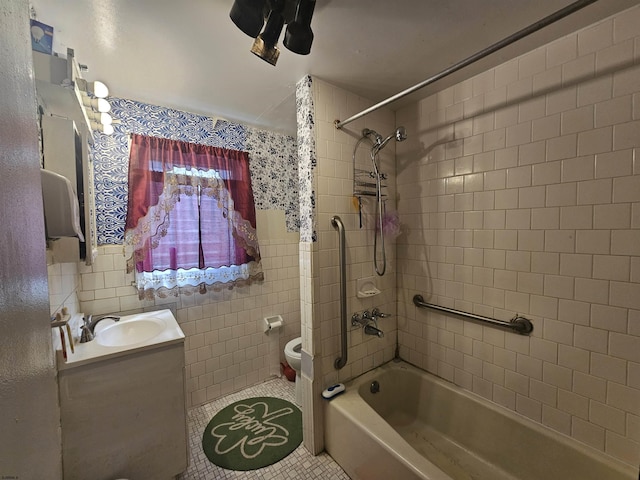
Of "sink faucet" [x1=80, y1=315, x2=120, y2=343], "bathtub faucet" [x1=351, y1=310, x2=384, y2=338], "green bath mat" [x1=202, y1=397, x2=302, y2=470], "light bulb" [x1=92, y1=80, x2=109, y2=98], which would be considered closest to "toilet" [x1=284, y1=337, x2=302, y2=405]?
"green bath mat" [x1=202, y1=397, x2=302, y2=470]

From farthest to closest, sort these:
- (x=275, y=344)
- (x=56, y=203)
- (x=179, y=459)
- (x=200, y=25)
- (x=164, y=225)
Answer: (x=275, y=344)
(x=164, y=225)
(x=179, y=459)
(x=200, y=25)
(x=56, y=203)

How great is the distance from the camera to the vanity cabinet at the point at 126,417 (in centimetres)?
118

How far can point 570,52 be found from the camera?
1243 millimetres

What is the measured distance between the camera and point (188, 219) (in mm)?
2018

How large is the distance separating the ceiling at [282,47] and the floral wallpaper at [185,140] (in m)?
0.18

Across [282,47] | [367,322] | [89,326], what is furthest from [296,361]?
[282,47]

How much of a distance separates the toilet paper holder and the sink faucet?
1148mm

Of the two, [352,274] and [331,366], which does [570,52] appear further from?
[331,366]

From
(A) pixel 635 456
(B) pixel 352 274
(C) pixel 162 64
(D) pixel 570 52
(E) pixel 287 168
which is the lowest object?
(A) pixel 635 456

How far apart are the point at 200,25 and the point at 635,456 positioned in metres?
2.79

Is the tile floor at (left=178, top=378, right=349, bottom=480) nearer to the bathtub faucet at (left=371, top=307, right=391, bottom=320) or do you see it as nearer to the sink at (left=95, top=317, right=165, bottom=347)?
the sink at (left=95, top=317, right=165, bottom=347)

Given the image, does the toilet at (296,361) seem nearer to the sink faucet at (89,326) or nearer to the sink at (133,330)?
the sink at (133,330)

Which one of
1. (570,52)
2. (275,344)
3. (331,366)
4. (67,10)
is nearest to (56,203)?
(67,10)

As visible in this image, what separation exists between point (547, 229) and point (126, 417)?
2.42 metres
